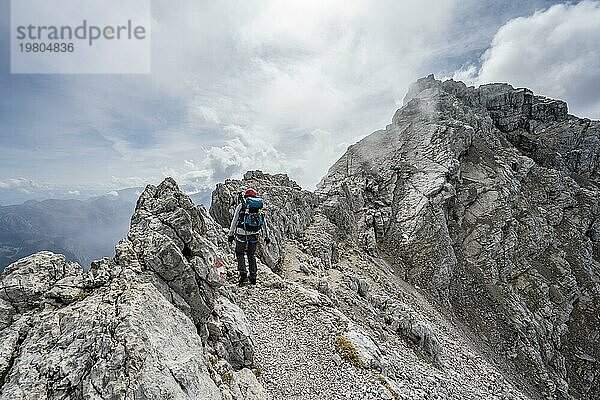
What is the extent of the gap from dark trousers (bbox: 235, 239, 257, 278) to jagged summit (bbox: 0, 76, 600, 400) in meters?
0.89

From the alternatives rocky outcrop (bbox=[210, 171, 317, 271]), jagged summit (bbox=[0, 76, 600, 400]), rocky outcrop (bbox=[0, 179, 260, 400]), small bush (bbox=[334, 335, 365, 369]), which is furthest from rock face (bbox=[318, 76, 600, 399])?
rocky outcrop (bbox=[0, 179, 260, 400])

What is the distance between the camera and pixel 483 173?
6338cm

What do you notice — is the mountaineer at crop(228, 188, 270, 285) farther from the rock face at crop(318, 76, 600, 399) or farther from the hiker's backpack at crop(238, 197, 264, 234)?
the rock face at crop(318, 76, 600, 399)

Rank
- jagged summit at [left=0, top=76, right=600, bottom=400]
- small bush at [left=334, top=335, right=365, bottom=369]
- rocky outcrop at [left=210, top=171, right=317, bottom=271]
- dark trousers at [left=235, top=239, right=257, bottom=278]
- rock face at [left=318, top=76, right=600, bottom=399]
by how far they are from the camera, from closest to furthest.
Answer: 1. jagged summit at [left=0, top=76, right=600, bottom=400]
2. small bush at [left=334, top=335, right=365, bottom=369]
3. dark trousers at [left=235, top=239, right=257, bottom=278]
4. rocky outcrop at [left=210, top=171, right=317, bottom=271]
5. rock face at [left=318, top=76, right=600, bottom=399]

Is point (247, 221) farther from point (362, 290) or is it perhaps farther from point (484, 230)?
point (484, 230)

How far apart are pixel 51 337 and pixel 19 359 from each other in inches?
29.4

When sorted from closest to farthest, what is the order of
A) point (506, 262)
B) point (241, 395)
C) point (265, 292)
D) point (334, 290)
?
point (241, 395) < point (265, 292) < point (334, 290) < point (506, 262)

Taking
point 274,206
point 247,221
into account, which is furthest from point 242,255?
point 274,206

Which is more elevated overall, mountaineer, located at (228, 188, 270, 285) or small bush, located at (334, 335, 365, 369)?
mountaineer, located at (228, 188, 270, 285)

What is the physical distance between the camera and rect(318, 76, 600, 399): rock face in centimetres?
4628

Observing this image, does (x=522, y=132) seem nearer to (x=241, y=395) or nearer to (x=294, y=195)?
(x=294, y=195)

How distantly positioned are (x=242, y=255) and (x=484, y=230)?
170 ft

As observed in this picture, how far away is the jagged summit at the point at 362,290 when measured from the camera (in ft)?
29.9

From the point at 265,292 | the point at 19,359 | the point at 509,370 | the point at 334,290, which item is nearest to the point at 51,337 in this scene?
the point at 19,359
